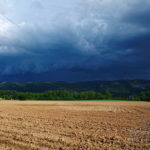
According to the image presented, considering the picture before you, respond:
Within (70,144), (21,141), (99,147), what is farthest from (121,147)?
(21,141)

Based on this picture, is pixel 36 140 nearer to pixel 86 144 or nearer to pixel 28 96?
pixel 86 144

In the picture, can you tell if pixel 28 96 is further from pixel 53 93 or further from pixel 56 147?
pixel 56 147

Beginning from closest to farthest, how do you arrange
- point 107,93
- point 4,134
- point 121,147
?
point 121,147 < point 4,134 < point 107,93

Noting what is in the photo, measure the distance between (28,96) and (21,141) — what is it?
119641 millimetres

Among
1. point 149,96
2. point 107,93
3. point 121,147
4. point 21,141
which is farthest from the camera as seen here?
point 107,93

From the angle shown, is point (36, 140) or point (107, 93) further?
point (107, 93)

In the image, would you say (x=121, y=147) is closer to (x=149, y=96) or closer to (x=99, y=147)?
(x=99, y=147)

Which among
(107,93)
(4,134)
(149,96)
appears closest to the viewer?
(4,134)

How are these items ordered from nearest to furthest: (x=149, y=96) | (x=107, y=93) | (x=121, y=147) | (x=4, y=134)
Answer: (x=121, y=147) < (x=4, y=134) < (x=149, y=96) < (x=107, y=93)

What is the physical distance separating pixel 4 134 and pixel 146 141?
931cm

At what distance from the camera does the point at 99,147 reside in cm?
1042

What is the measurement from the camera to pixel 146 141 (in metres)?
11.6

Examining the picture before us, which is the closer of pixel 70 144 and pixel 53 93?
pixel 70 144

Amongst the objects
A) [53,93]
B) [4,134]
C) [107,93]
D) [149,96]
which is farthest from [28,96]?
[4,134]
